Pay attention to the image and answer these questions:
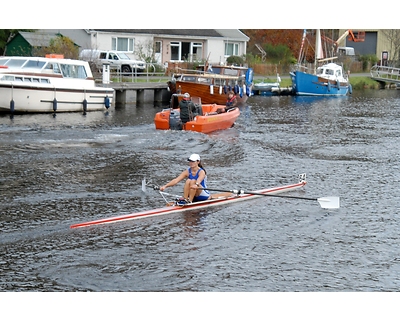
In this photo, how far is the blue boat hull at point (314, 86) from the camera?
1991 inches

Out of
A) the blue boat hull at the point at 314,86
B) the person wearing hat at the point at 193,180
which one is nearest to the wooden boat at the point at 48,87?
the person wearing hat at the point at 193,180

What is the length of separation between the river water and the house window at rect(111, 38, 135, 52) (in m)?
23.9

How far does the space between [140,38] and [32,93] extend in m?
22.4

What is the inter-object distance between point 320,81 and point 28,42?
21862 mm

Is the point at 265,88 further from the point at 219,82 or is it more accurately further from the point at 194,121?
the point at 194,121

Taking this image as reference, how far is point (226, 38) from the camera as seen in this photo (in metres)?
58.2

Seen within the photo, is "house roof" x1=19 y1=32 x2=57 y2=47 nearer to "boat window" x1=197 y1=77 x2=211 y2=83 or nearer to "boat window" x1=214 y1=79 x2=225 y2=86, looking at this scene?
"boat window" x1=197 y1=77 x2=211 y2=83

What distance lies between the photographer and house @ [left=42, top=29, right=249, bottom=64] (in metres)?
50.7

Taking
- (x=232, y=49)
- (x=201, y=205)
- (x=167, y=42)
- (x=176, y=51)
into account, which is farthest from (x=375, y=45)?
(x=201, y=205)

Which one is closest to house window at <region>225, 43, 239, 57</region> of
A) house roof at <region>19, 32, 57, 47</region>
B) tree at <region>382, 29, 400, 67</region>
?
tree at <region>382, 29, 400, 67</region>

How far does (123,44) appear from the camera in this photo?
52.3 m

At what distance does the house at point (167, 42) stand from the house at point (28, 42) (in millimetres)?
1641
